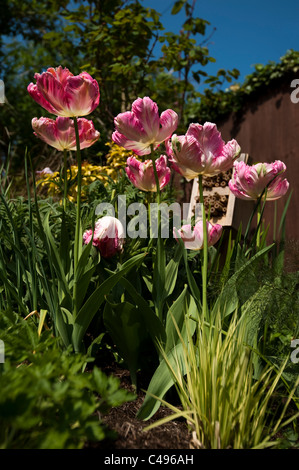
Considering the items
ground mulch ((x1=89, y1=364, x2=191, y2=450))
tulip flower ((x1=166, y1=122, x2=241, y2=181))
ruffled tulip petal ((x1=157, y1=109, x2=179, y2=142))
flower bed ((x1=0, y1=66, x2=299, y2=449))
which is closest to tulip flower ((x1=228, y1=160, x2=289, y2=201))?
flower bed ((x1=0, y1=66, x2=299, y2=449))

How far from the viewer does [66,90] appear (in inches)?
42.6

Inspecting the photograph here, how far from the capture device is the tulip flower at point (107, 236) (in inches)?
49.5

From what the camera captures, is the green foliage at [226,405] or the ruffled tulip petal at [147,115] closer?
the green foliage at [226,405]

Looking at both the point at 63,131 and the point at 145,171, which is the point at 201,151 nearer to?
the point at 145,171

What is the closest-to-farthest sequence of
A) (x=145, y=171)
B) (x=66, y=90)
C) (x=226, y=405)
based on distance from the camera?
(x=226, y=405)
(x=66, y=90)
(x=145, y=171)

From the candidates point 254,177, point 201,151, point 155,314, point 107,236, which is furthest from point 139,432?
point 254,177

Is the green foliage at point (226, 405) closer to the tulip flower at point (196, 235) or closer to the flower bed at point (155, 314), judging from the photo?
the flower bed at point (155, 314)

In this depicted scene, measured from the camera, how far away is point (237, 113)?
15.0ft

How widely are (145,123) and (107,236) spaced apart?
0.35 metres

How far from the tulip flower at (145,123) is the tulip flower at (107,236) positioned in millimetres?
252

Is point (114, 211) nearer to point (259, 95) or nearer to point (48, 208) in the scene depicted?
point (48, 208)

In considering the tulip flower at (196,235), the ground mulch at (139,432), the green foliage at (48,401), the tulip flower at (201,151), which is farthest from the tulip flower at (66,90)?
the ground mulch at (139,432)

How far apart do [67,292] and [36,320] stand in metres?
0.26

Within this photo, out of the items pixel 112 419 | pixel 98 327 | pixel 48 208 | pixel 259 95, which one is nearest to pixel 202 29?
pixel 259 95
